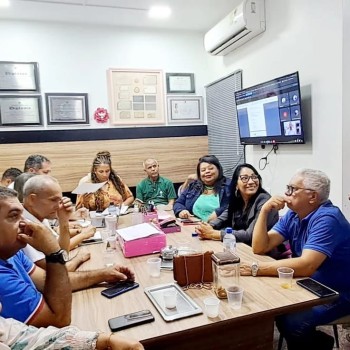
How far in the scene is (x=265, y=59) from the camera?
11.3 feet

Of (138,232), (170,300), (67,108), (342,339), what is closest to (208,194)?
(138,232)

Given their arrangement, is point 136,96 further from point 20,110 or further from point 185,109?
point 20,110

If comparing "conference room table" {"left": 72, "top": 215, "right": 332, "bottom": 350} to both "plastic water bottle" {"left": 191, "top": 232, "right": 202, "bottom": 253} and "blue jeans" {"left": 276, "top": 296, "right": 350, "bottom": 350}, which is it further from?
"plastic water bottle" {"left": 191, "top": 232, "right": 202, "bottom": 253}

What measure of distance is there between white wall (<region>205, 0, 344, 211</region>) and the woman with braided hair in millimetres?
1683

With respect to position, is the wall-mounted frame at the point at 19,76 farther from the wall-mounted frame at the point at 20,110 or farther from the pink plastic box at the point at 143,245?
the pink plastic box at the point at 143,245

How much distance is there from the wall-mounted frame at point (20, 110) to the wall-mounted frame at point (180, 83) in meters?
1.74

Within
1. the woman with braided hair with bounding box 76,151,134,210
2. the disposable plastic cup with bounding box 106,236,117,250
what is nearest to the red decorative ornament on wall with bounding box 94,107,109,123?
the woman with braided hair with bounding box 76,151,134,210

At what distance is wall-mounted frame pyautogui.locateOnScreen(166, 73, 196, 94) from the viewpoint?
460 centimetres

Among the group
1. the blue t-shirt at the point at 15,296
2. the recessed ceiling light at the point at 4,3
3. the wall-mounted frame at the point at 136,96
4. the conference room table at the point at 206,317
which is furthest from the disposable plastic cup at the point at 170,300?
the recessed ceiling light at the point at 4,3

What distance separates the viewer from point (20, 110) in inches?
160

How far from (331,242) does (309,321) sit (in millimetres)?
407

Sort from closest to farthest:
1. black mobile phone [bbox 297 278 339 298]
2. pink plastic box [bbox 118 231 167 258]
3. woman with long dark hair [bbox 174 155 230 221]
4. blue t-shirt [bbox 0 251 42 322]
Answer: blue t-shirt [bbox 0 251 42 322]
black mobile phone [bbox 297 278 339 298]
pink plastic box [bbox 118 231 167 258]
woman with long dark hair [bbox 174 155 230 221]

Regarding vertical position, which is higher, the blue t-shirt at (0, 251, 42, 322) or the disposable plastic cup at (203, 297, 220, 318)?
the blue t-shirt at (0, 251, 42, 322)

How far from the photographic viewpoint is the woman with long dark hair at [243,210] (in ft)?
7.22
